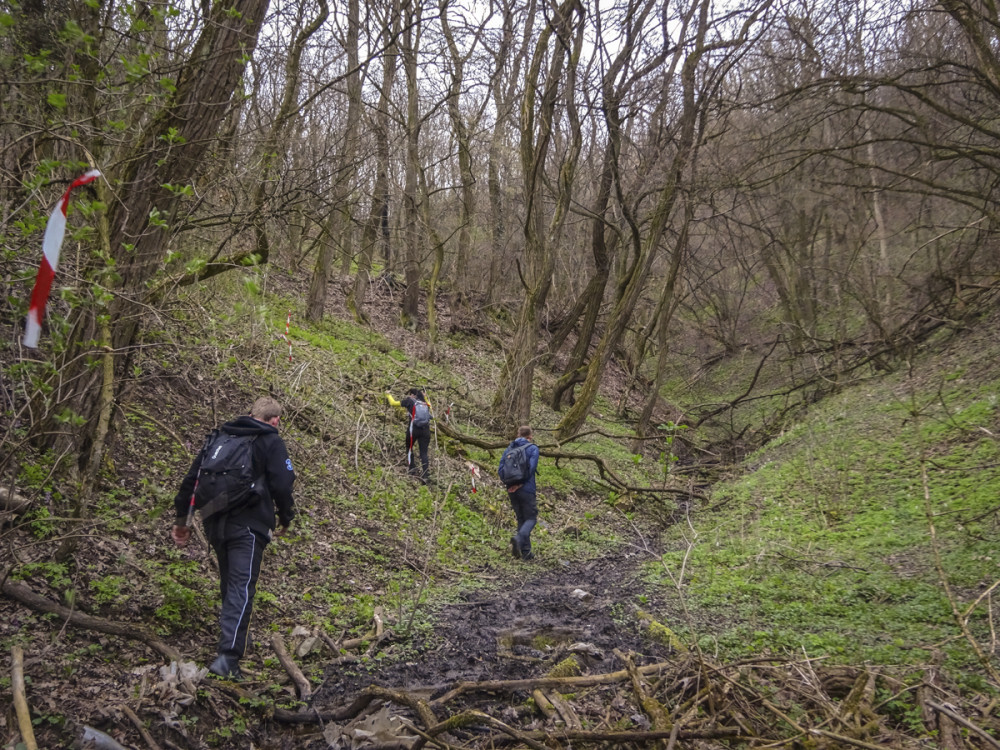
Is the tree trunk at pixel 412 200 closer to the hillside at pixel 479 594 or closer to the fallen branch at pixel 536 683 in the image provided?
the hillside at pixel 479 594

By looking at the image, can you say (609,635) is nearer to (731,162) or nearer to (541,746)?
(541,746)

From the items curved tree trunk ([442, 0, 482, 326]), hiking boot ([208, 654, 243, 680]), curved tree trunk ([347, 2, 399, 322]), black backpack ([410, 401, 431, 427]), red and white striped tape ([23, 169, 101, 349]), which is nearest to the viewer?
red and white striped tape ([23, 169, 101, 349])

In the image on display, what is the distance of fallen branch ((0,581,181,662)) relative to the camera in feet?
15.2

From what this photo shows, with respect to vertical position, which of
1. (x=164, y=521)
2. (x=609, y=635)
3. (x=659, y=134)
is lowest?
(x=609, y=635)

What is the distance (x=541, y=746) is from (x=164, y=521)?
14.2ft

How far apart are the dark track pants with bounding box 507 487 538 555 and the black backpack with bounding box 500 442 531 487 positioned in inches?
8.2

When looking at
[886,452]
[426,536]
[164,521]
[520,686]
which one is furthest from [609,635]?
[886,452]

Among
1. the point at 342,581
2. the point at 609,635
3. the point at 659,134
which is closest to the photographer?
the point at 609,635

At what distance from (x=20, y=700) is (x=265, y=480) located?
1.95 meters

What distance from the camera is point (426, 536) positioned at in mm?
9219

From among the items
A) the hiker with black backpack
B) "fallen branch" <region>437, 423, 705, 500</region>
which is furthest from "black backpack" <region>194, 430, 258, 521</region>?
"fallen branch" <region>437, 423, 705, 500</region>

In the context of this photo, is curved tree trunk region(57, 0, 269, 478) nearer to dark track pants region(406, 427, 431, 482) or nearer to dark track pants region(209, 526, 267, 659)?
dark track pants region(209, 526, 267, 659)

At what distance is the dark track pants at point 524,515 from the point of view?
Result: 31.6 feet

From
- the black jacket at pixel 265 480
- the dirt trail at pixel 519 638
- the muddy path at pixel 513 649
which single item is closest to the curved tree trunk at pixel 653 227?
the dirt trail at pixel 519 638
